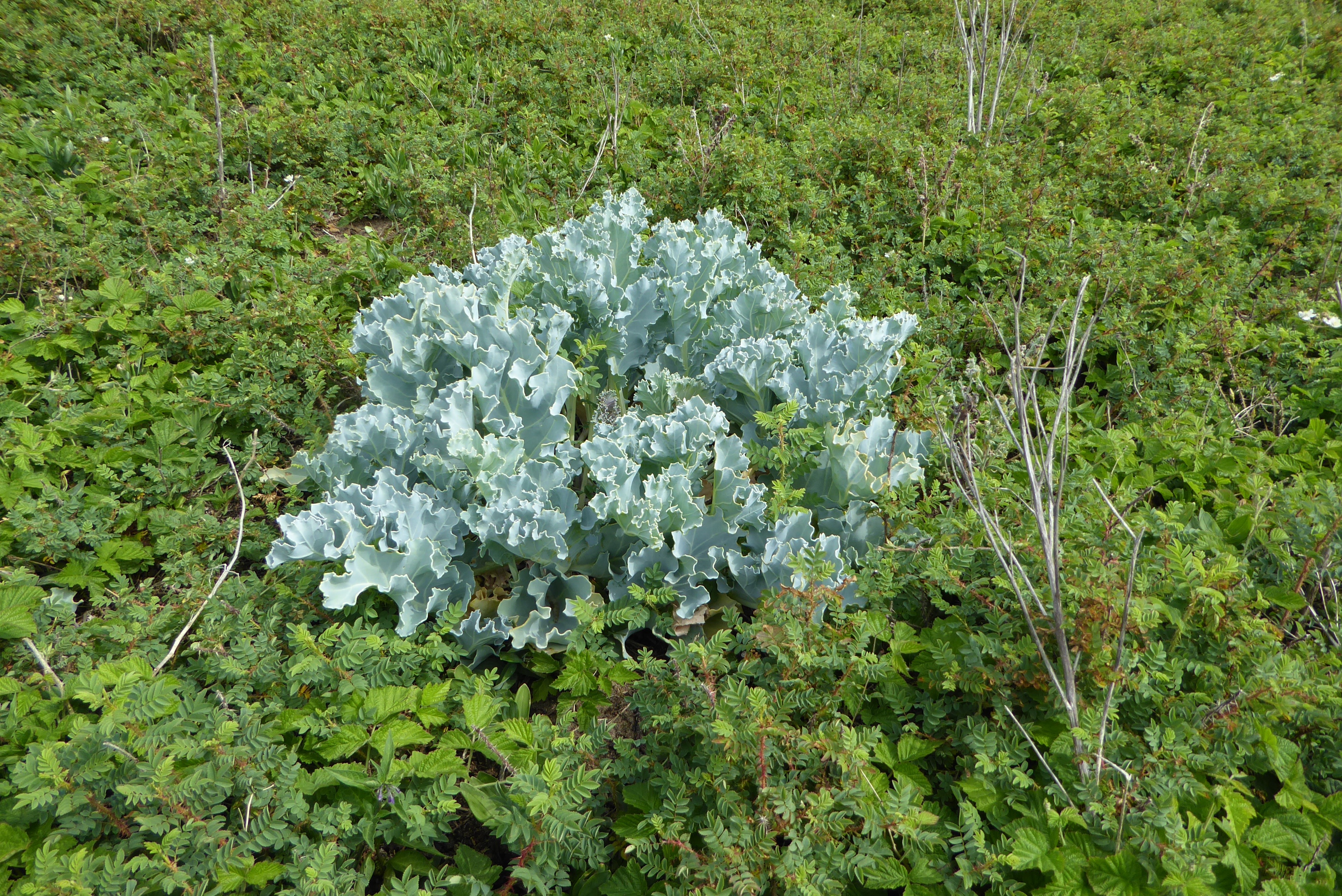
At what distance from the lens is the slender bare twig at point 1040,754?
6.28 feet

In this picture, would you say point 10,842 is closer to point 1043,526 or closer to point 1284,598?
point 1043,526

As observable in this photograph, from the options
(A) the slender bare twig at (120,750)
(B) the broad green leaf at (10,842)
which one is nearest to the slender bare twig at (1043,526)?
(A) the slender bare twig at (120,750)

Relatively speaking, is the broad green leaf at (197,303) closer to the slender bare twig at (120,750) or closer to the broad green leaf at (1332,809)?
the slender bare twig at (120,750)

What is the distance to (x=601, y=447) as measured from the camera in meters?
2.79

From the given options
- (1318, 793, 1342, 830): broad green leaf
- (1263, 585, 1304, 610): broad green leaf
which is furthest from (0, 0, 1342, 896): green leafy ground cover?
(1263, 585, 1304, 610): broad green leaf

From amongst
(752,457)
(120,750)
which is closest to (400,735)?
(120,750)

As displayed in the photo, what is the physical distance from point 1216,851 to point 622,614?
5.32ft

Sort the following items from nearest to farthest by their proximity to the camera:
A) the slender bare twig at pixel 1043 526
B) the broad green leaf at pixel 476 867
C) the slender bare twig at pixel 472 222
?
the slender bare twig at pixel 1043 526
the broad green leaf at pixel 476 867
the slender bare twig at pixel 472 222

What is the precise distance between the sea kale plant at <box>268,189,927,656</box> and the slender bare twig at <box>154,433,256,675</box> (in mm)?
356

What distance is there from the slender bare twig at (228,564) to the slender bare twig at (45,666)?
0.24 meters

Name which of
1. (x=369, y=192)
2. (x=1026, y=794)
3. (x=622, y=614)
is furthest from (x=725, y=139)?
(x=1026, y=794)

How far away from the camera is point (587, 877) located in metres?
2.10

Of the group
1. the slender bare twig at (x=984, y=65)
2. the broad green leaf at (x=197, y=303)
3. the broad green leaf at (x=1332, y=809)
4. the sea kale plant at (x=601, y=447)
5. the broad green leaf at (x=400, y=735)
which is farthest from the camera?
the slender bare twig at (x=984, y=65)

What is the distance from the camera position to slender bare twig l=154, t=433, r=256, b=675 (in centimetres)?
252
